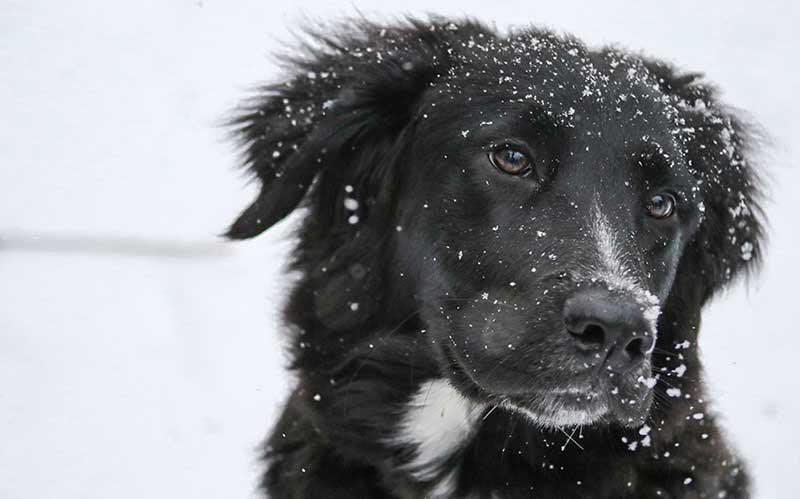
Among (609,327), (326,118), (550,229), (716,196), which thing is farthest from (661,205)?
(326,118)

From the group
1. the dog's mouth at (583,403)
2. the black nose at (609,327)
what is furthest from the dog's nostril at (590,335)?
the dog's mouth at (583,403)

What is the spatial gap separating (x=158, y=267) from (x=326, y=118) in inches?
94.4

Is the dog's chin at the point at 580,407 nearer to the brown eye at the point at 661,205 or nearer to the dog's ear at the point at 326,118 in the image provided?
the brown eye at the point at 661,205

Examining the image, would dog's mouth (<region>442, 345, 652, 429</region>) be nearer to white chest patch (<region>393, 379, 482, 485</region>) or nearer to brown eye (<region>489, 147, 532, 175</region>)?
white chest patch (<region>393, 379, 482, 485</region>)

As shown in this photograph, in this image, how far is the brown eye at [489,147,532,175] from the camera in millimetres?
2977

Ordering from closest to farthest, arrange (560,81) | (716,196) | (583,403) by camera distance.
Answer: (583,403) → (560,81) → (716,196)

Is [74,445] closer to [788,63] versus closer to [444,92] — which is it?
[444,92]

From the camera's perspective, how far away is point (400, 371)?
127 inches

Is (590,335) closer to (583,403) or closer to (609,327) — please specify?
(609,327)

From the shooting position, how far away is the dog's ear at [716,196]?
345cm

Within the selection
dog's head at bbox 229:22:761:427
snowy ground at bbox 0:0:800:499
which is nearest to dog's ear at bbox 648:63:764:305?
dog's head at bbox 229:22:761:427

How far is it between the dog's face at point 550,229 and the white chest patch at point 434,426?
229 millimetres

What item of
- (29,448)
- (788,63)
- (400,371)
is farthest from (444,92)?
(788,63)

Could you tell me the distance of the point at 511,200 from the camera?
2.94m
